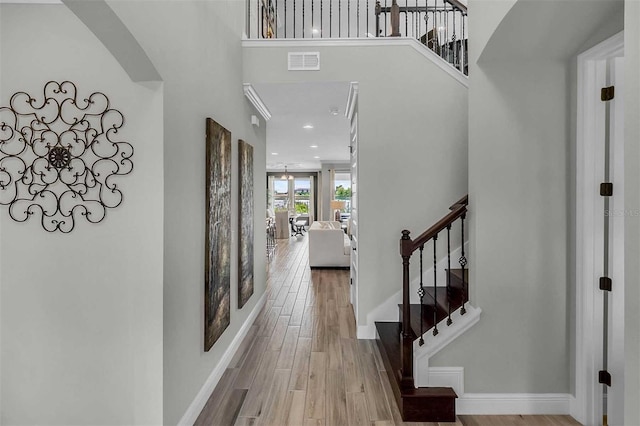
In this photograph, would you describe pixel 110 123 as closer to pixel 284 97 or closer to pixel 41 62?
pixel 41 62

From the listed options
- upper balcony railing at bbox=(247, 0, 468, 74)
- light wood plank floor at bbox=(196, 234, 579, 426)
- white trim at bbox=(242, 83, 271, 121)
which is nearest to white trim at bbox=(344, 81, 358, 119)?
upper balcony railing at bbox=(247, 0, 468, 74)

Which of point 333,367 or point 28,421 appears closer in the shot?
point 28,421

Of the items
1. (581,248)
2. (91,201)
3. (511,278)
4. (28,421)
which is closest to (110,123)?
(91,201)

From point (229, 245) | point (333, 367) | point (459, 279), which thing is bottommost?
point (333, 367)

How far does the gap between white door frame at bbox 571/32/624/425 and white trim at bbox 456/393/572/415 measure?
0.50 feet

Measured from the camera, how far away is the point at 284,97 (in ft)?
12.6

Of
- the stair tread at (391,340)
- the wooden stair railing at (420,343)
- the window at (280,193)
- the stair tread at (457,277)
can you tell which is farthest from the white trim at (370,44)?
the window at (280,193)

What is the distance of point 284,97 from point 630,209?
3317 mm

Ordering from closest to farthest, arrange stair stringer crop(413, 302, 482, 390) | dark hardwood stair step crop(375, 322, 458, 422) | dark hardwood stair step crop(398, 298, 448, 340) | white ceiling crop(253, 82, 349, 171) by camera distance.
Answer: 1. dark hardwood stair step crop(375, 322, 458, 422)
2. stair stringer crop(413, 302, 482, 390)
3. dark hardwood stair step crop(398, 298, 448, 340)
4. white ceiling crop(253, 82, 349, 171)

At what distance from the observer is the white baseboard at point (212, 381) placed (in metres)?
2.10

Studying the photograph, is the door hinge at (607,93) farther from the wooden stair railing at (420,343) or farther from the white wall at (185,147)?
the white wall at (185,147)

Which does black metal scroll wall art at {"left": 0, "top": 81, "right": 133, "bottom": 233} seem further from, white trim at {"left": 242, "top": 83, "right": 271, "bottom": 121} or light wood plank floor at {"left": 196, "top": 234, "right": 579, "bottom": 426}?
white trim at {"left": 242, "top": 83, "right": 271, "bottom": 121}

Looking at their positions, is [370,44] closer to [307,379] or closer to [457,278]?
[457,278]

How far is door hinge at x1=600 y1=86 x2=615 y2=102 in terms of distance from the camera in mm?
2022
